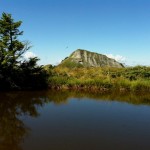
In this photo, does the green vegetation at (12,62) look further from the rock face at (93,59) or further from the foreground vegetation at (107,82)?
the rock face at (93,59)

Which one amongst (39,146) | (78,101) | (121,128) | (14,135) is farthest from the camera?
(78,101)

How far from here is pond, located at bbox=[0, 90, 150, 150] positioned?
8898mm

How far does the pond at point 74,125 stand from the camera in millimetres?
8898

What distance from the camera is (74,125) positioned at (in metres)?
11.4

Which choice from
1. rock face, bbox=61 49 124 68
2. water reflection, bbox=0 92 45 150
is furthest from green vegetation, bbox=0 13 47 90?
rock face, bbox=61 49 124 68

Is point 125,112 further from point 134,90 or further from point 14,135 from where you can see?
point 134,90

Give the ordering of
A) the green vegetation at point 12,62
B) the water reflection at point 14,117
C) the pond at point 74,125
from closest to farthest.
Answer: the pond at point 74,125 → the water reflection at point 14,117 → the green vegetation at point 12,62

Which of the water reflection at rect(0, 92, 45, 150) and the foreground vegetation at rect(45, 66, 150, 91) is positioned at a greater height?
the foreground vegetation at rect(45, 66, 150, 91)

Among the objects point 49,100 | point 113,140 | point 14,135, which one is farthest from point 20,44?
point 113,140

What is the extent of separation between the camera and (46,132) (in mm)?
10227

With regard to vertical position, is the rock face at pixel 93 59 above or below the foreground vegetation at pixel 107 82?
above

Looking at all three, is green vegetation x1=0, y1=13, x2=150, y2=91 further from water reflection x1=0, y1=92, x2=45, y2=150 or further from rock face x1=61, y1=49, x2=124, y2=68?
rock face x1=61, y1=49, x2=124, y2=68

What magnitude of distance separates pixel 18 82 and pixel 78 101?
8983 millimetres

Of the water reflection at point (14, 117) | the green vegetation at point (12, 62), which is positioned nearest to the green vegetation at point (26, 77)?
the green vegetation at point (12, 62)
